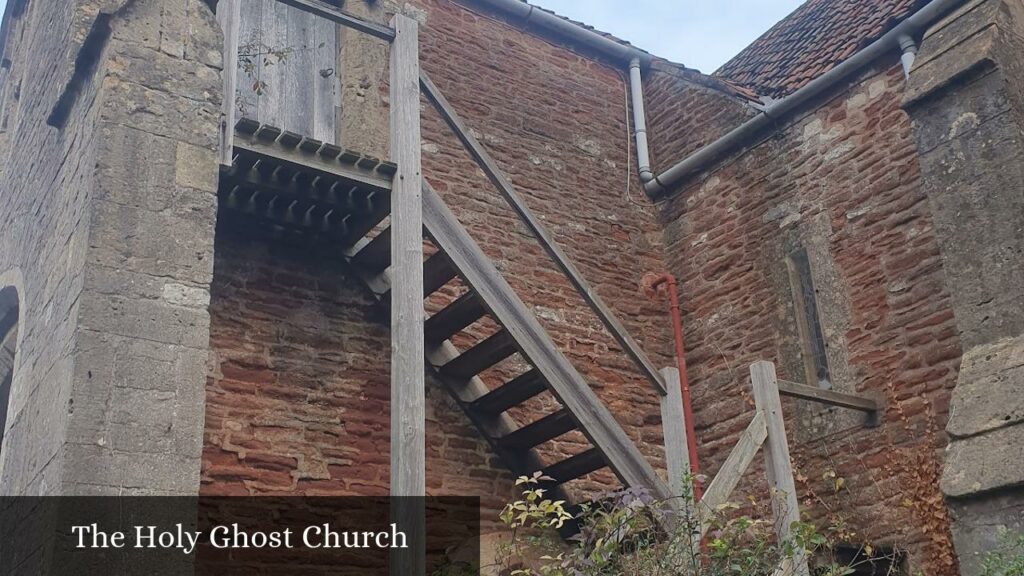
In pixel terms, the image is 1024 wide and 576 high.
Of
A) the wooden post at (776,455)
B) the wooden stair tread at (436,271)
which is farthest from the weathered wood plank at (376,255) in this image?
the wooden post at (776,455)

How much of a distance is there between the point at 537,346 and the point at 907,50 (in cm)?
385

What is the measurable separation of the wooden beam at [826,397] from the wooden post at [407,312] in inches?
93.7

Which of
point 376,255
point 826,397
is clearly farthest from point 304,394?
point 826,397

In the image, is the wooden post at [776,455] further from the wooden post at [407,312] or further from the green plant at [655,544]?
the wooden post at [407,312]

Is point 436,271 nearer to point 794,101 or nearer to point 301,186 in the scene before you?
point 301,186

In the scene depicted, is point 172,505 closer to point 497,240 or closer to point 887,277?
point 497,240

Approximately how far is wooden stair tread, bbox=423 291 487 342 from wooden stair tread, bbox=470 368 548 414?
0.47 metres

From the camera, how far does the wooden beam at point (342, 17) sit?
20.0 ft

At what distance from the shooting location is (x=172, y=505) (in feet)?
14.1

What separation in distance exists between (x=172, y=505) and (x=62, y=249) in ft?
4.93

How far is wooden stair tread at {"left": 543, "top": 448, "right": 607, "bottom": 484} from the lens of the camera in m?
6.66

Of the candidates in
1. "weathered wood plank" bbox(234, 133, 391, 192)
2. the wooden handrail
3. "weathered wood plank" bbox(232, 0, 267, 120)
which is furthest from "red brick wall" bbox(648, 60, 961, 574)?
"weathered wood plank" bbox(232, 0, 267, 120)

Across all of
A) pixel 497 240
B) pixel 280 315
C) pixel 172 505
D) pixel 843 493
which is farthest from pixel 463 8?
pixel 172 505

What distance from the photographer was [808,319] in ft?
27.5
